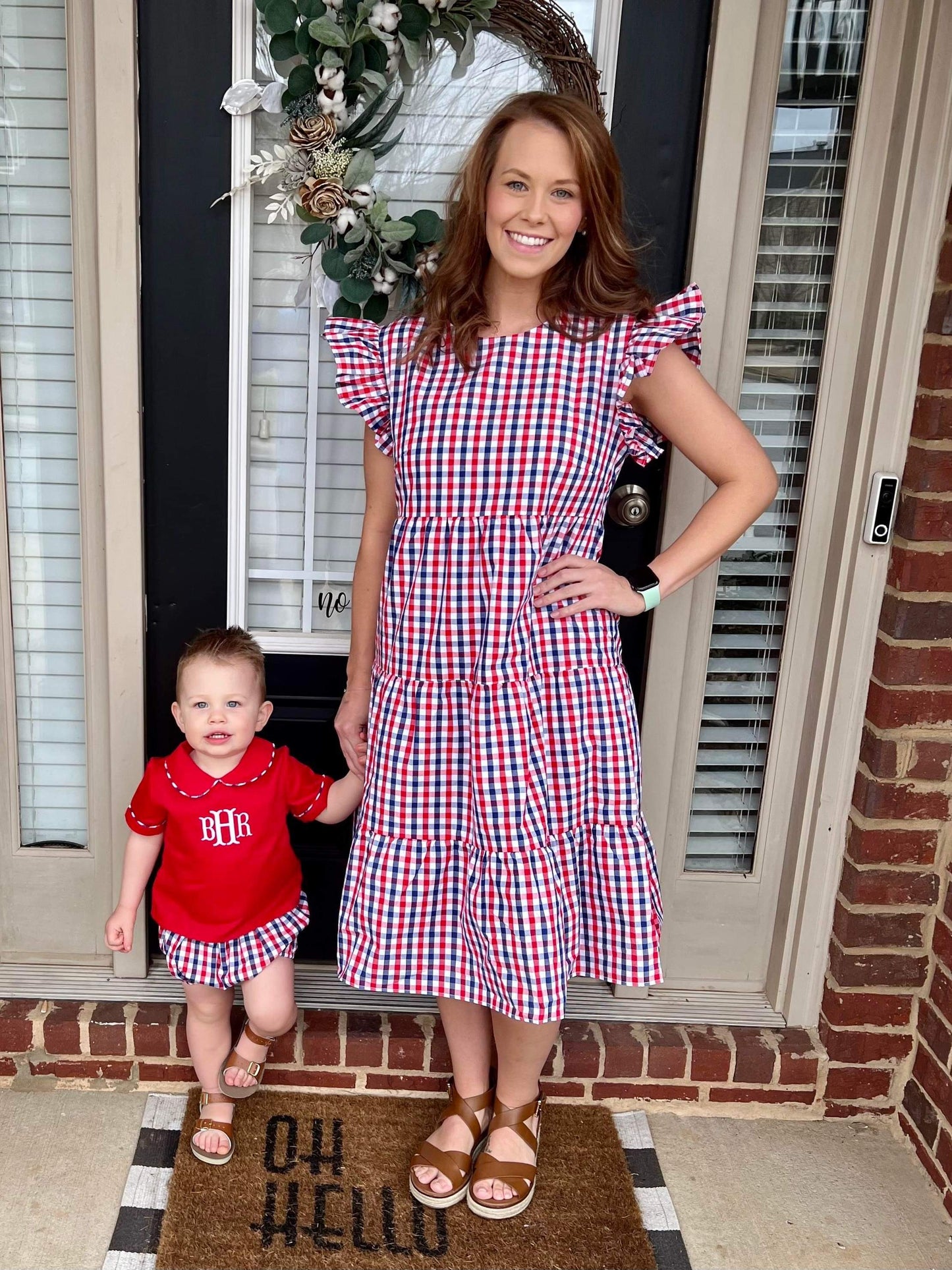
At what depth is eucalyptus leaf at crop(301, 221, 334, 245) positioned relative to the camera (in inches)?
71.4

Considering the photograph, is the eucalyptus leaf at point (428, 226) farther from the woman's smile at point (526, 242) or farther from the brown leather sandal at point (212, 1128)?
the brown leather sandal at point (212, 1128)

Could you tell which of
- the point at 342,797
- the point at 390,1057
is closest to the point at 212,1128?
the point at 390,1057

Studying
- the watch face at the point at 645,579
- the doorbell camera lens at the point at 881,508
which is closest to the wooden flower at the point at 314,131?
the watch face at the point at 645,579

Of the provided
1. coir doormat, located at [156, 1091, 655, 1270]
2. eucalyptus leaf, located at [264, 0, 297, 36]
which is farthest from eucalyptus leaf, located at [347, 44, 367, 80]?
coir doormat, located at [156, 1091, 655, 1270]

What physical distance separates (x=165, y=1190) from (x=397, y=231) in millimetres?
1588

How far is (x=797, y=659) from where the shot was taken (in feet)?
6.89

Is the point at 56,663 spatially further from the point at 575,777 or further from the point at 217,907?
the point at 575,777

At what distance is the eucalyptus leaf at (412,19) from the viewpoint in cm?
175

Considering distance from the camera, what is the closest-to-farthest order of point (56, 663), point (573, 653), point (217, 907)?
point (573, 653), point (217, 907), point (56, 663)

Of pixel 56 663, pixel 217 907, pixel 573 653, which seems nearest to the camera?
pixel 573 653

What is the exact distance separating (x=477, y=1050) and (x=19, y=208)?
162cm

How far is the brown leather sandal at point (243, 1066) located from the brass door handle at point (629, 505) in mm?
1099

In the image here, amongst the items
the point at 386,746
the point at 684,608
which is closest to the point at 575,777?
the point at 386,746

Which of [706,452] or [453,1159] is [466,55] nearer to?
[706,452]
